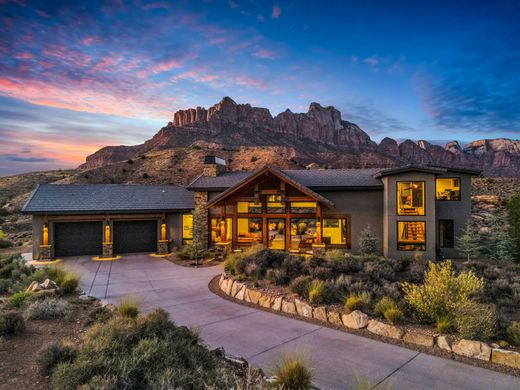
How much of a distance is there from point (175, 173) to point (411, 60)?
125 feet

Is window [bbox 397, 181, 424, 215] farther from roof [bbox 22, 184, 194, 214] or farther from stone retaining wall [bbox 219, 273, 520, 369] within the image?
roof [bbox 22, 184, 194, 214]

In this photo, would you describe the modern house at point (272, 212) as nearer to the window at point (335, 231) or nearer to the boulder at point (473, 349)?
the window at point (335, 231)

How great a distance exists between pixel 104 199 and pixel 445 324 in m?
19.3

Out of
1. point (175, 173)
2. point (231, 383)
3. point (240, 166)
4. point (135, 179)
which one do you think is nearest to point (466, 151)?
point (240, 166)

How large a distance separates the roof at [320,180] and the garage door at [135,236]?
3.97 metres

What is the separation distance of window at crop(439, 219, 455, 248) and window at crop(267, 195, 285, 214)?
917 centimetres

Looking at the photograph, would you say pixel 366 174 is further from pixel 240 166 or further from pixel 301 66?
pixel 240 166

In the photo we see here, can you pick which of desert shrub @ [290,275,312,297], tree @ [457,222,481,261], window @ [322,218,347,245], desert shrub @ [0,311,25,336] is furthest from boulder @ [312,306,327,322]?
tree @ [457,222,481,261]

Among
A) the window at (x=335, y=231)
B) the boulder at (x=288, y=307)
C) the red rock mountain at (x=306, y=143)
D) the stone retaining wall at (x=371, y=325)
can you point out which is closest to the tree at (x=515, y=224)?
the window at (x=335, y=231)

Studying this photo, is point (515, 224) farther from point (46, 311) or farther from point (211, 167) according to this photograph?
point (46, 311)

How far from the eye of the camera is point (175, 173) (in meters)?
49.8

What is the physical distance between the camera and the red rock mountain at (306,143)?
7444 cm

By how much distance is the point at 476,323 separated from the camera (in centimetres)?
629

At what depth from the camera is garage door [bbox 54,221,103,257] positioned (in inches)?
739
